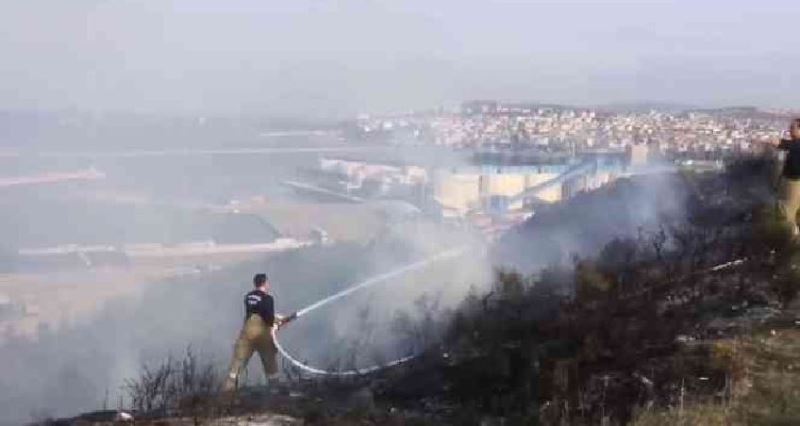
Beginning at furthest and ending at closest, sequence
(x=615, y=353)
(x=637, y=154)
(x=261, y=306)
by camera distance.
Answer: (x=637, y=154) → (x=261, y=306) → (x=615, y=353)

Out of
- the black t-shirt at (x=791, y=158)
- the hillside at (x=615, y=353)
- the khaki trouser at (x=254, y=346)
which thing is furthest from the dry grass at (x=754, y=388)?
the khaki trouser at (x=254, y=346)

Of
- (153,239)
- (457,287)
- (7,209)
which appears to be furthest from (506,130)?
(457,287)

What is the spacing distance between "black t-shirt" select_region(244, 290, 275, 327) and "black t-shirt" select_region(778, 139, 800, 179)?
15.8 ft

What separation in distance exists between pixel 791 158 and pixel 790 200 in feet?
1.28

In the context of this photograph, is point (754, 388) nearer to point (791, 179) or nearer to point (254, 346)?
point (791, 179)

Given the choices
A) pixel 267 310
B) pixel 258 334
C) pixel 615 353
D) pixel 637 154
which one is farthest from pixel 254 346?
pixel 637 154

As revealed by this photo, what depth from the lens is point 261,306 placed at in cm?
979

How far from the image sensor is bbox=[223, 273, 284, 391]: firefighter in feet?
32.2

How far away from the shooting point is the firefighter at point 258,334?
386 inches

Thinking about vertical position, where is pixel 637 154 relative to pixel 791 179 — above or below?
below

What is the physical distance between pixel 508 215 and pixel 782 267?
24105 mm

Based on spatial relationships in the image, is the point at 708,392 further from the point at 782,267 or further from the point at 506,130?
the point at 506,130

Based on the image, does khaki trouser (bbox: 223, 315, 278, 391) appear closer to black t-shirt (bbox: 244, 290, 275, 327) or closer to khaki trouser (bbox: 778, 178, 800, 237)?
black t-shirt (bbox: 244, 290, 275, 327)

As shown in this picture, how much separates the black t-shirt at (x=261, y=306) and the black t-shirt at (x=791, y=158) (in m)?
4.81
